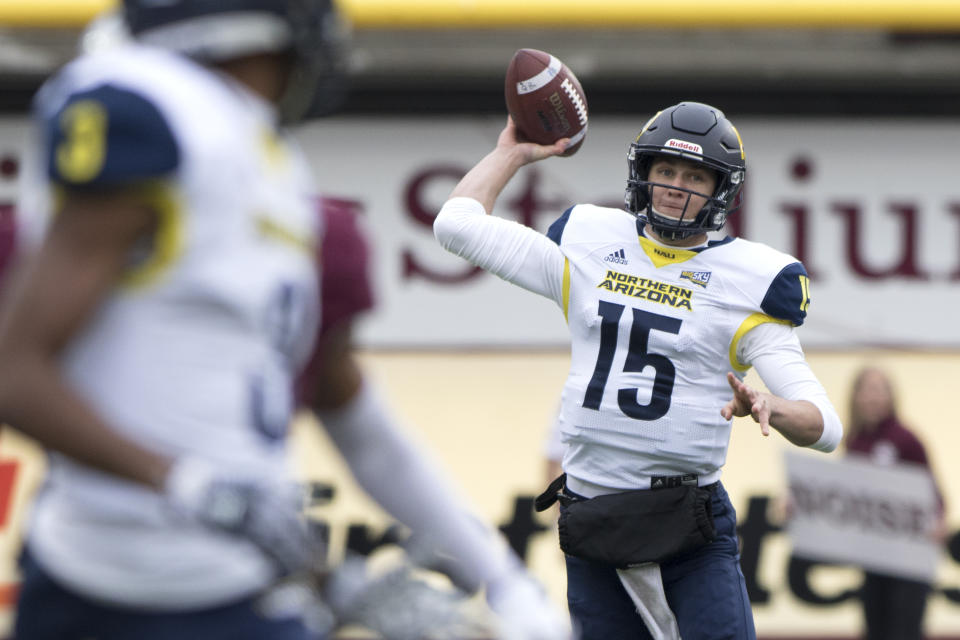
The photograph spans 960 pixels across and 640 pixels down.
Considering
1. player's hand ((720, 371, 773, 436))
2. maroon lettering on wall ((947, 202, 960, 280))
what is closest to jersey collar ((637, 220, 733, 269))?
player's hand ((720, 371, 773, 436))

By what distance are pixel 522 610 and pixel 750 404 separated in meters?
1.66

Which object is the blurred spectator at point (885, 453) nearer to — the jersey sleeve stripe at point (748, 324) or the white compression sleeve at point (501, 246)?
the jersey sleeve stripe at point (748, 324)

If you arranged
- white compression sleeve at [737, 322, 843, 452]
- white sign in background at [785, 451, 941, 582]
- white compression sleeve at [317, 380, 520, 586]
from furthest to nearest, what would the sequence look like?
white sign in background at [785, 451, 941, 582]
white compression sleeve at [737, 322, 843, 452]
white compression sleeve at [317, 380, 520, 586]

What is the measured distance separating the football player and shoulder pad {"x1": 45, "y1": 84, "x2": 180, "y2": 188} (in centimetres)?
234

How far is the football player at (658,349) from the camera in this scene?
4008 mm

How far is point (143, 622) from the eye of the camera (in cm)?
183

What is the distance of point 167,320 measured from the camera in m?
1.79

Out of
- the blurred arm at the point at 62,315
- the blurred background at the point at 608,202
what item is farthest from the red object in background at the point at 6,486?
the blurred arm at the point at 62,315

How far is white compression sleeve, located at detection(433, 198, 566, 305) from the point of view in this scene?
13.4ft

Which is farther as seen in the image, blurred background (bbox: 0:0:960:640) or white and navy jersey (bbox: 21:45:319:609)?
blurred background (bbox: 0:0:960:640)

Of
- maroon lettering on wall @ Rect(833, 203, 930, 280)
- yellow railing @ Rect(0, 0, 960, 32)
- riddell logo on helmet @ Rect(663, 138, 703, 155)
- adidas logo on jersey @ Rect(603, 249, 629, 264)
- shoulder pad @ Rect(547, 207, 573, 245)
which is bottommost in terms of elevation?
maroon lettering on wall @ Rect(833, 203, 930, 280)

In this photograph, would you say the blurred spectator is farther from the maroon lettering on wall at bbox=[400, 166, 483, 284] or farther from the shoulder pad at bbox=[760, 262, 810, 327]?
the shoulder pad at bbox=[760, 262, 810, 327]

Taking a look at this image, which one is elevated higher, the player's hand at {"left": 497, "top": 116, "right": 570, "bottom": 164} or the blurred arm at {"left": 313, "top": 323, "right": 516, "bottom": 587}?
the player's hand at {"left": 497, "top": 116, "right": 570, "bottom": 164}

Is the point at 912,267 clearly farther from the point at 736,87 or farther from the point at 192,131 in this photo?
the point at 192,131
